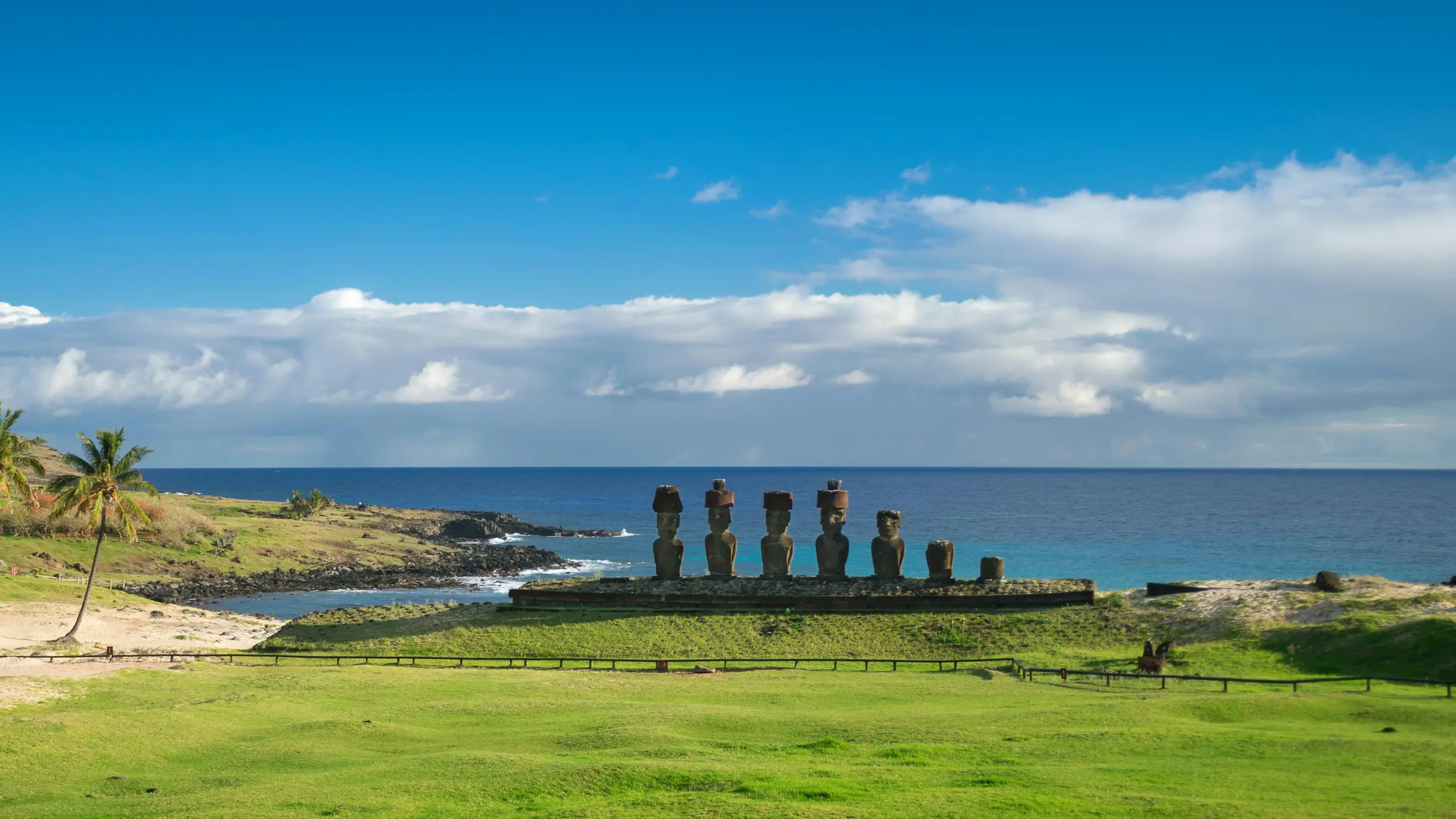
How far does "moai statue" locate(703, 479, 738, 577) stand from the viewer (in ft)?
159

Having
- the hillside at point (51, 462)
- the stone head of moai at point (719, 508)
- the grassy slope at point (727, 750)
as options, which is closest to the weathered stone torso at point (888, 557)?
the stone head of moai at point (719, 508)

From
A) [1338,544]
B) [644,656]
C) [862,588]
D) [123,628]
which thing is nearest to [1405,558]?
[1338,544]

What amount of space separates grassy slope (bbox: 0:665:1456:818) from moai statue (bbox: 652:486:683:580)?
1412 cm

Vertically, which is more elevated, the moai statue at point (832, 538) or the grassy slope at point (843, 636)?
the moai statue at point (832, 538)

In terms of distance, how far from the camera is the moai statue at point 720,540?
48.4 m

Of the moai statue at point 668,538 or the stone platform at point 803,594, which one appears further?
the moai statue at point 668,538

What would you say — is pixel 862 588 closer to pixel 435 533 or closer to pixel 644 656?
pixel 644 656

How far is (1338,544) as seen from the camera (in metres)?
129

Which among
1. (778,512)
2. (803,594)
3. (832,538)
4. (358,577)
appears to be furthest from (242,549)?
(803,594)

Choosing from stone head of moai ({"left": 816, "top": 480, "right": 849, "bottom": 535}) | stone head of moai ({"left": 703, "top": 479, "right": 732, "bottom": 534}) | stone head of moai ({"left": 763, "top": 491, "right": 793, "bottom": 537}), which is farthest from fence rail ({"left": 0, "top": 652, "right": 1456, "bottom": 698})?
stone head of moai ({"left": 763, "top": 491, "right": 793, "bottom": 537})

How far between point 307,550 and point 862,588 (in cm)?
7150

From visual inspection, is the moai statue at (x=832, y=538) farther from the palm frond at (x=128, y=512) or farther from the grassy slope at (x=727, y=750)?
the palm frond at (x=128, y=512)

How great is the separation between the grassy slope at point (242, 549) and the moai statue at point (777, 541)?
138 feet

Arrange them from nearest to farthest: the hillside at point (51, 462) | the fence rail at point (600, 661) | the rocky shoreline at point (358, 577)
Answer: the fence rail at point (600, 661)
the rocky shoreline at point (358, 577)
the hillside at point (51, 462)
